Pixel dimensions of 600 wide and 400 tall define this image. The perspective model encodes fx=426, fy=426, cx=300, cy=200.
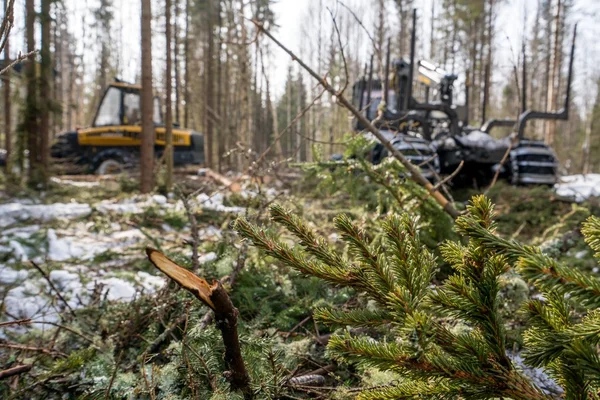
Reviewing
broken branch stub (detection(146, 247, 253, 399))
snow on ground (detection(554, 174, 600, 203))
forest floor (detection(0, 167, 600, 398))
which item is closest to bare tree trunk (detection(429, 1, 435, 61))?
snow on ground (detection(554, 174, 600, 203))

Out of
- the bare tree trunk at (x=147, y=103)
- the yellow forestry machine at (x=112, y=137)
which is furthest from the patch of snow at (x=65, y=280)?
the yellow forestry machine at (x=112, y=137)

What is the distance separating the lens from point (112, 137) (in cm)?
1423

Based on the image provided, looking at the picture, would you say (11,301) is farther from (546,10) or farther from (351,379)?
(546,10)

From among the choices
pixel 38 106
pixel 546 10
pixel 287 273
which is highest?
pixel 546 10

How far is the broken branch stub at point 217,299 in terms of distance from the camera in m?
1.14

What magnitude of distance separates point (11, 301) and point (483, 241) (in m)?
3.33

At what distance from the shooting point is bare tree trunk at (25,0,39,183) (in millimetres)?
9125

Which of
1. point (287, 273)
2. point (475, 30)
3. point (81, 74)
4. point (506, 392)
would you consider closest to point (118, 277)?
point (287, 273)

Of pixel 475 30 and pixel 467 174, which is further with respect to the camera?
pixel 475 30

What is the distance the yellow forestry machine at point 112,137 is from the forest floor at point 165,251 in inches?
191

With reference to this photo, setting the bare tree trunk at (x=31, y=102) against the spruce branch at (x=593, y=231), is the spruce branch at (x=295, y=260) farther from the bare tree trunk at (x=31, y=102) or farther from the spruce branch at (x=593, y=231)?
the bare tree trunk at (x=31, y=102)

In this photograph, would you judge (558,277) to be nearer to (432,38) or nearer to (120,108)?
(120,108)

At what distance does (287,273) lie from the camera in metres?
2.76

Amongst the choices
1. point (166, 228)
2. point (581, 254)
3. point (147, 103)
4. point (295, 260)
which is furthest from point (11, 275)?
point (147, 103)
